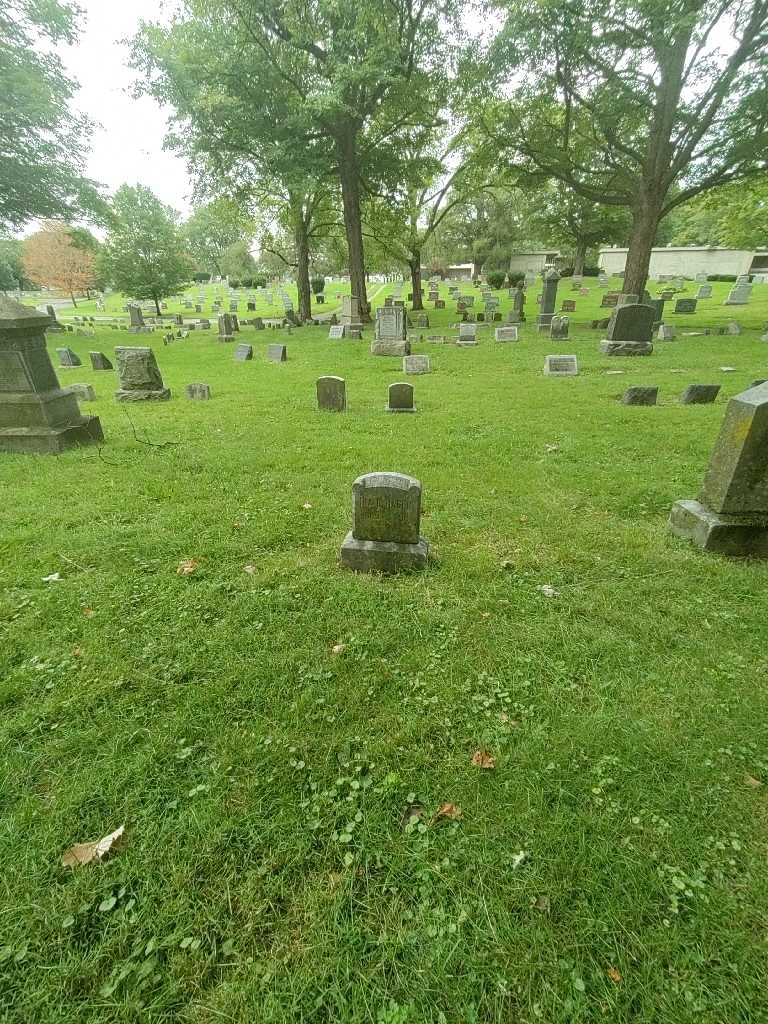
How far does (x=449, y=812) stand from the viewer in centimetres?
197

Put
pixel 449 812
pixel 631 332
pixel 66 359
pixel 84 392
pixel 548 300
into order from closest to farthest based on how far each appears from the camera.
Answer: pixel 449 812 < pixel 84 392 < pixel 631 332 < pixel 66 359 < pixel 548 300

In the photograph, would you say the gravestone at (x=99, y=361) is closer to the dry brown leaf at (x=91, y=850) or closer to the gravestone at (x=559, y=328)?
the gravestone at (x=559, y=328)

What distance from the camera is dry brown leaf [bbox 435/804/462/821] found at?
1.96m

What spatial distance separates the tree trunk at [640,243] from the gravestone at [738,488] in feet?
58.3

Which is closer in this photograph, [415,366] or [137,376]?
[137,376]

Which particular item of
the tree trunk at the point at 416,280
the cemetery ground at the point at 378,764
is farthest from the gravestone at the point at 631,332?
the tree trunk at the point at 416,280

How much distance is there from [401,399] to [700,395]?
561cm

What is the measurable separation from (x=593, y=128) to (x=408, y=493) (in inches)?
790

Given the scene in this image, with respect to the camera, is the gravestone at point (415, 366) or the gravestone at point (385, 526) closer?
the gravestone at point (385, 526)

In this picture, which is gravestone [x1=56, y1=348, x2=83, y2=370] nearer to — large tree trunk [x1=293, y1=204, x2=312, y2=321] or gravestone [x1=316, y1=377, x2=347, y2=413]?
large tree trunk [x1=293, y1=204, x2=312, y2=321]

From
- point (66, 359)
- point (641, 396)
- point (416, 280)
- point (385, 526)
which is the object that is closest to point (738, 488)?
point (385, 526)

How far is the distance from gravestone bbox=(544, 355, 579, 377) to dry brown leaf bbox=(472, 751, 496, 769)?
1099cm

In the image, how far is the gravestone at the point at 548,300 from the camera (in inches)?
753

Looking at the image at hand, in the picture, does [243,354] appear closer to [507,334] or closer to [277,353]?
[277,353]
